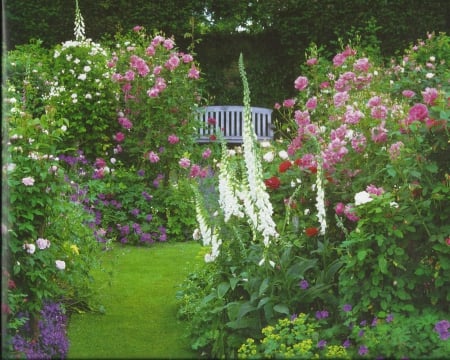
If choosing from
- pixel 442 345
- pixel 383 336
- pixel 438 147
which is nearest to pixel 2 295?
pixel 383 336

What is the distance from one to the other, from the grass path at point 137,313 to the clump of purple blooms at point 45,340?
0.08m

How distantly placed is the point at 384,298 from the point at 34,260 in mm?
1803

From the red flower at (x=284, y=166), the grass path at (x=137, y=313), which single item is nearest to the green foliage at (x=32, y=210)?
the grass path at (x=137, y=313)

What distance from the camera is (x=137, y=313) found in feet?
15.4

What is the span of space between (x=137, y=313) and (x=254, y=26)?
8.86 metres

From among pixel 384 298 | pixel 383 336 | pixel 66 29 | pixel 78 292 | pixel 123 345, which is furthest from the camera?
pixel 66 29

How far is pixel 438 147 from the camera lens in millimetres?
3730

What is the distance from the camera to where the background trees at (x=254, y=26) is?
11.8 meters

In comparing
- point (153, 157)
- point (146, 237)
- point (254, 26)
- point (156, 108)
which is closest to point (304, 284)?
point (146, 237)

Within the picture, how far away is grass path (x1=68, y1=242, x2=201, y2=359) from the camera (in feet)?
13.1

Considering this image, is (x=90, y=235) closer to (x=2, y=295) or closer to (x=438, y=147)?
(x=438, y=147)

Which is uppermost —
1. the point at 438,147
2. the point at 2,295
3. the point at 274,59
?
the point at 274,59

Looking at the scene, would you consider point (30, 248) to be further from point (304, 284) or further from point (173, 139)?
point (173, 139)

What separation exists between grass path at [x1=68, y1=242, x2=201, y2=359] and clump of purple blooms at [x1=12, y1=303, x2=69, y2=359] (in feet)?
0.27
